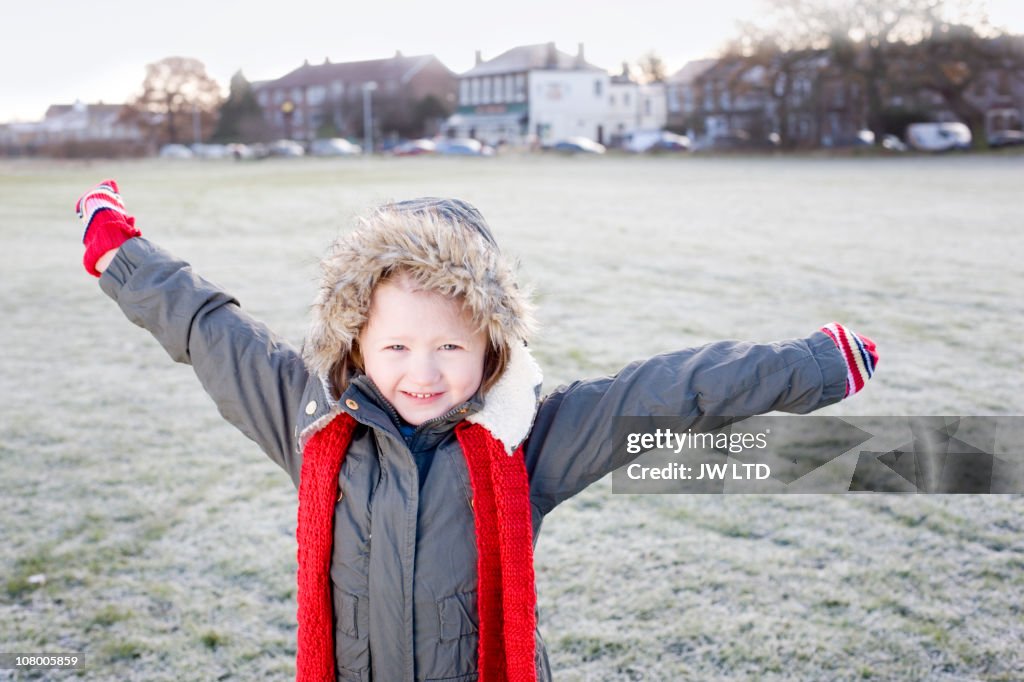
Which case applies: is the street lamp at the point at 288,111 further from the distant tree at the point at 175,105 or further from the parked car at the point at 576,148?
the parked car at the point at 576,148

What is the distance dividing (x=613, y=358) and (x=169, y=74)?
5327 centimetres

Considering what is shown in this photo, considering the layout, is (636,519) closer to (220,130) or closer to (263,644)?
(263,644)

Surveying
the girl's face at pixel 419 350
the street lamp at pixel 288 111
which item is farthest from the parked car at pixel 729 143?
the girl's face at pixel 419 350

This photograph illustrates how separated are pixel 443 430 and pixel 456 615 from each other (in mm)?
349

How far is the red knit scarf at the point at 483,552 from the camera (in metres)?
1.83

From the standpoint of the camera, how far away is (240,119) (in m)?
62.4

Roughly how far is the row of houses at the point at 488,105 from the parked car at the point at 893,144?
Answer: 5830 millimetres

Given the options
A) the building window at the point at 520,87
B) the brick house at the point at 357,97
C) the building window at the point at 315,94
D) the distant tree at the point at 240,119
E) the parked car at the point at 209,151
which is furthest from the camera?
the building window at the point at 315,94

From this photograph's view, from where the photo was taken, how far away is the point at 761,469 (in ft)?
13.7

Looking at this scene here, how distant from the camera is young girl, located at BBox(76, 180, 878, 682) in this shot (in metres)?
1.83

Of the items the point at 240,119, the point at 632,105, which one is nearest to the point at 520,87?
the point at 632,105

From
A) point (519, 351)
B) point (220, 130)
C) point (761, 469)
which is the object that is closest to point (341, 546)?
point (519, 351)

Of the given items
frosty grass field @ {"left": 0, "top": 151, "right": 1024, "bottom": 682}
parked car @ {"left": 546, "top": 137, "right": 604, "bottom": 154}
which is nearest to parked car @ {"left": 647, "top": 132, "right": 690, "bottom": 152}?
parked car @ {"left": 546, "top": 137, "right": 604, "bottom": 154}

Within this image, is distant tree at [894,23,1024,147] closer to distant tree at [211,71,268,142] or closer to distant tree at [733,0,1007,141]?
distant tree at [733,0,1007,141]
